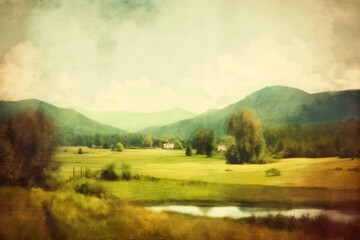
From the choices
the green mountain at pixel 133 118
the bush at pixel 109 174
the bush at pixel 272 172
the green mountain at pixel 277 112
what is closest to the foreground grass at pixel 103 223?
the bush at pixel 109 174

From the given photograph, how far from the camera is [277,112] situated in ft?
19.2

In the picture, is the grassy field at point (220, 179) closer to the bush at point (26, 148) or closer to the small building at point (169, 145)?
the small building at point (169, 145)

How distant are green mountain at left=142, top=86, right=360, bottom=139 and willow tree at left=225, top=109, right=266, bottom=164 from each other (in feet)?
0.29

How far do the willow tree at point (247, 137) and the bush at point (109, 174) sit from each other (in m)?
1.58

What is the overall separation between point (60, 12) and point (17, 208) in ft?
9.04

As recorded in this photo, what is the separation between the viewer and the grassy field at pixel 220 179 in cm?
564

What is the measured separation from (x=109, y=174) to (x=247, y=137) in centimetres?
Answer: 199

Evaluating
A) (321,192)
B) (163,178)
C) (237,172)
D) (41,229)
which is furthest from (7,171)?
(321,192)

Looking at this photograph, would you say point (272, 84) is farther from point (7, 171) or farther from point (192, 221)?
point (7, 171)

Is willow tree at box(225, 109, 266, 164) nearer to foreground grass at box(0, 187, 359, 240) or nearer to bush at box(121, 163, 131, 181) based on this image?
foreground grass at box(0, 187, 359, 240)

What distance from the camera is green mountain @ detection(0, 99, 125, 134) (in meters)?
5.70

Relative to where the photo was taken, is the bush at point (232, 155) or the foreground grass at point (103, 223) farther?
the bush at point (232, 155)

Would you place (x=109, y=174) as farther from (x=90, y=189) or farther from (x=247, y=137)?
(x=247, y=137)

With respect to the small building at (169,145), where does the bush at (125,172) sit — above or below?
below
